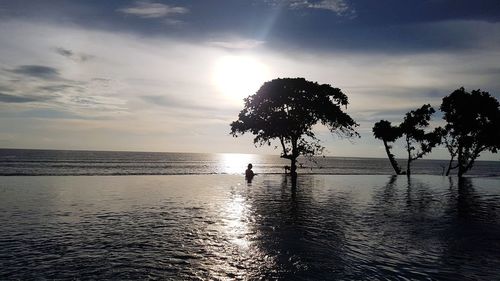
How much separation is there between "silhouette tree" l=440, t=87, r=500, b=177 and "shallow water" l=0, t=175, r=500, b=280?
126 ft

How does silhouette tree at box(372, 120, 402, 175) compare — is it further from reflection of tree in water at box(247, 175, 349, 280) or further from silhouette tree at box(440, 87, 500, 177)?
reflection of tree in water at box(247, 175, 349, 280)

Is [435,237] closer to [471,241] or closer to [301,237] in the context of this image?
[471,241]

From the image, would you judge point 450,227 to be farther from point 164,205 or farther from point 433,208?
point 164,205

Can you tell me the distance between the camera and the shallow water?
1098 cm

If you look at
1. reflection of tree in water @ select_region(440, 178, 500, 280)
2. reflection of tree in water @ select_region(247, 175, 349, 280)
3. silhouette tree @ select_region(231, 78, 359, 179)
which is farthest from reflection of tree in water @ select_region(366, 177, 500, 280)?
silhouette tree @ select_region(231, 78, 359, 179)

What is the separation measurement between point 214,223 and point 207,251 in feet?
17.3

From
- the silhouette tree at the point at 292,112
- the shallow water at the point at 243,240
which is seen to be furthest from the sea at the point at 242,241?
the silhouette tree at the point at 292,112

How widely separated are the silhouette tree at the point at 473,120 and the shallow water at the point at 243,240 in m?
38.5

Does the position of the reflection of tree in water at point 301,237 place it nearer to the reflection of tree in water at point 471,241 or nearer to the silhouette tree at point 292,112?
the reflection of tree in water at point 471,241

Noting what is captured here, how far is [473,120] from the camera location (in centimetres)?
5953

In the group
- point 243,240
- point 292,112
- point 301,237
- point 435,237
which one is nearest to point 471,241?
point 435,237

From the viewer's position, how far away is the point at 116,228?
1659 centimetres

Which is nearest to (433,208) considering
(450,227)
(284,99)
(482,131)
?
(450,227)

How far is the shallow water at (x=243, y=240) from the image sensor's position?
11.0 meters
